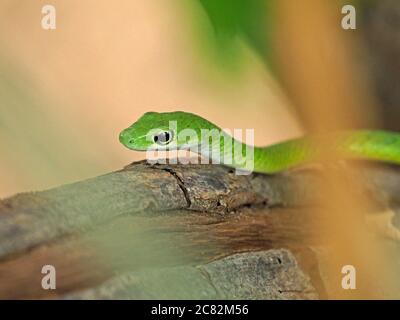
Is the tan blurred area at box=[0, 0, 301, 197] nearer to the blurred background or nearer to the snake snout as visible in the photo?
the blurred background

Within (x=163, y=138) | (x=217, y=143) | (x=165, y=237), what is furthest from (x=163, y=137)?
(x=165, y=237)

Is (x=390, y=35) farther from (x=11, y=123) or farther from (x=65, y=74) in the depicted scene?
(x=11, y=123)

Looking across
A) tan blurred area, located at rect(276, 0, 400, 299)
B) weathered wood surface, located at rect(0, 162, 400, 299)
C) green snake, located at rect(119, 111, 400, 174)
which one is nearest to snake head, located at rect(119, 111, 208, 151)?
green snake, located at rect(119, 111, 400, 174)

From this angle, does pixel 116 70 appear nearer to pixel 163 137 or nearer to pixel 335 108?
pixel 163 137

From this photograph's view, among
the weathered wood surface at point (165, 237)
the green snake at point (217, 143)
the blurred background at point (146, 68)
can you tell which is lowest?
the weathered wood surface at point (165, 237)

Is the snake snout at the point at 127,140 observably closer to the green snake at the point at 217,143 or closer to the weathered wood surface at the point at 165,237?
the green snake at the point at 217,143

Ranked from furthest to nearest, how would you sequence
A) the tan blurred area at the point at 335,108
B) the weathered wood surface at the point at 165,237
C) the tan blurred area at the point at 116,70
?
1. the tan blurred area at the point at 116,70
2. the tan blurred area at the point at 335,108
3. the weathered wood surface at the point at 165,237

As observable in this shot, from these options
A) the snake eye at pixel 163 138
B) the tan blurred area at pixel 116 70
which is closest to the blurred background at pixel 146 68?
the tan blurred area at pixel 116 70
